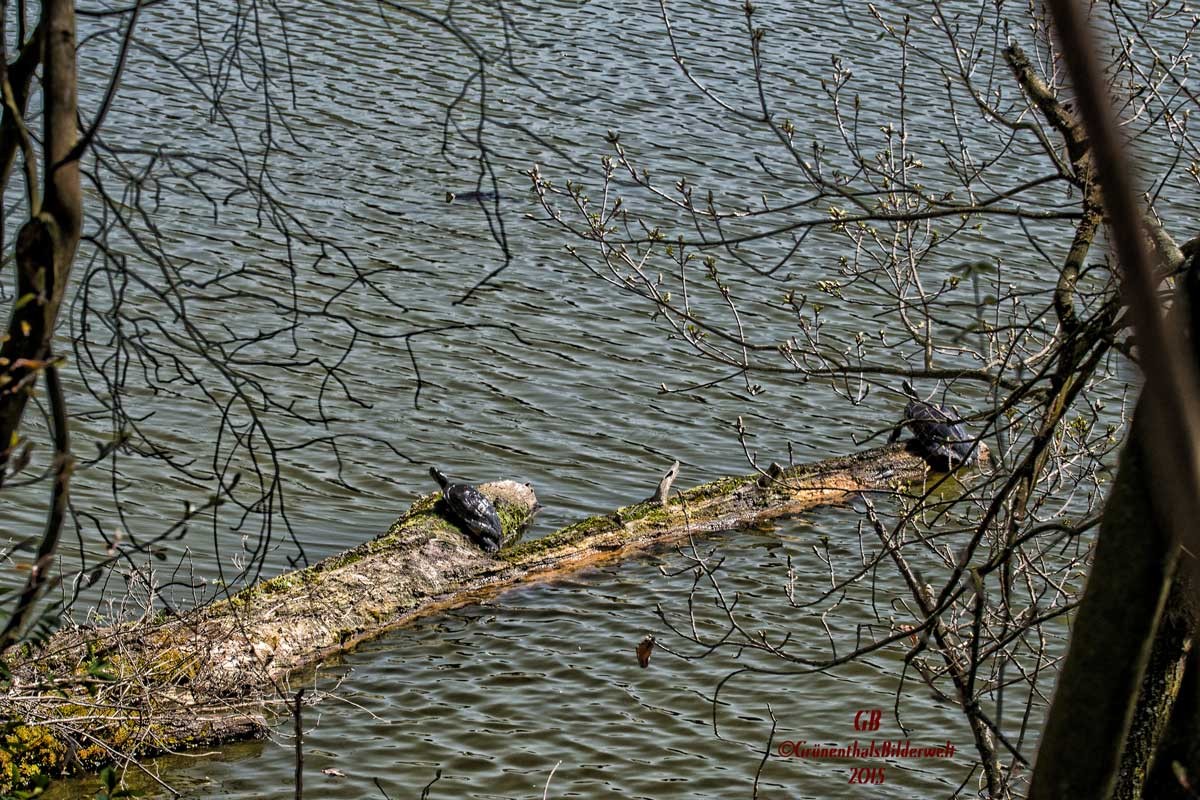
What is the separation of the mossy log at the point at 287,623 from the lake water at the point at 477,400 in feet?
0.55

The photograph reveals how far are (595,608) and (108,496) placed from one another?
3458 millimetres

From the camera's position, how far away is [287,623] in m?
7.59

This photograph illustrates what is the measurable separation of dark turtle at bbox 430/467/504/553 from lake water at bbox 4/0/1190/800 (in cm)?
41

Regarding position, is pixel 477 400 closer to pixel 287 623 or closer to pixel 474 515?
pixel 474 515

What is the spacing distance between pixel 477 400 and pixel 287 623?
405cm

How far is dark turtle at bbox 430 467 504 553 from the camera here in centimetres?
878

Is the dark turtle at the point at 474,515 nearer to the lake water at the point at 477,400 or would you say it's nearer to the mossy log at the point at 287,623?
the mossy log at the point at 287,623

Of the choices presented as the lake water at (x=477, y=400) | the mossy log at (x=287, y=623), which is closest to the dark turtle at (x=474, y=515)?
the mossy log at (x=287, y=623)

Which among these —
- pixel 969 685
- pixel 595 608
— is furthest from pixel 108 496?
pixel 969 685

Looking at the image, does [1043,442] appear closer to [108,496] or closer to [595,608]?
[595,608]

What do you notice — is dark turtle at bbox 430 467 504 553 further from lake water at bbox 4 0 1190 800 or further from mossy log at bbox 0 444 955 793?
lake water at bbox 4 0 1190 800

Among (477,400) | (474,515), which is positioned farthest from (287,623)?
(477,400)

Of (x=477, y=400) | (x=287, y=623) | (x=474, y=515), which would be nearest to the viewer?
(x=287, y=623)

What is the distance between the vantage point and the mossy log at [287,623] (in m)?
5.81
